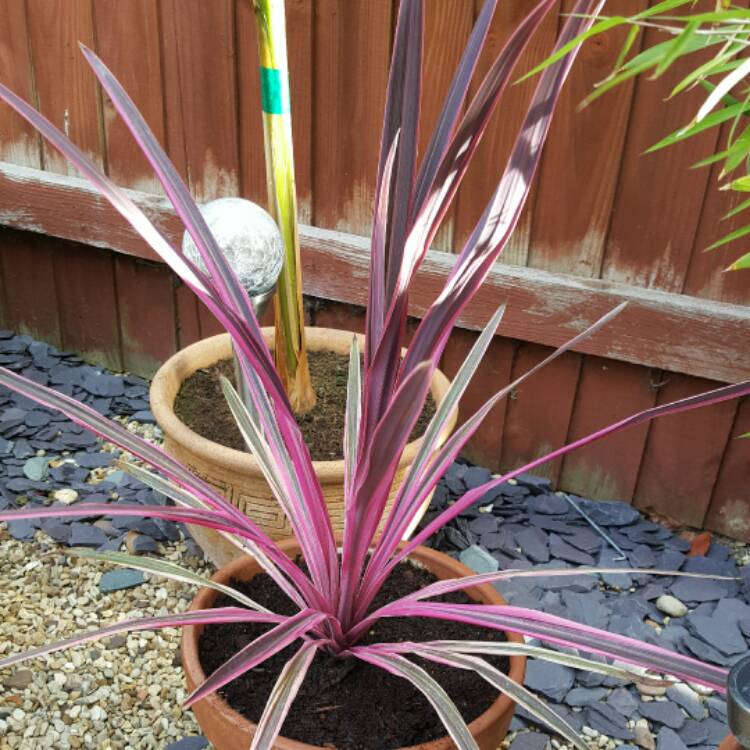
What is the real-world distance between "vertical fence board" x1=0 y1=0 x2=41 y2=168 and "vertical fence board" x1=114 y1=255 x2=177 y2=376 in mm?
396

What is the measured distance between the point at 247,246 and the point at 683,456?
3.75ft

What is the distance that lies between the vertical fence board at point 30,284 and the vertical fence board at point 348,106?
3.20 ft

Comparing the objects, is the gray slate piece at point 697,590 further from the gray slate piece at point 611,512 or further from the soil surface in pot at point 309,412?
the soil surface in pot at point 309,412

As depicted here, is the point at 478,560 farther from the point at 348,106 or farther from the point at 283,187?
the point at 348,106

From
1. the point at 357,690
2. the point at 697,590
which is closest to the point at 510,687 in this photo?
the point at 357,690

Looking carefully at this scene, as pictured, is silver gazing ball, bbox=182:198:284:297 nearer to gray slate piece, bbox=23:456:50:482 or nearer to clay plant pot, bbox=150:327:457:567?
clay plant pot, bbox=150:327:457:567

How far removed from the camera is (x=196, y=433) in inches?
62.2

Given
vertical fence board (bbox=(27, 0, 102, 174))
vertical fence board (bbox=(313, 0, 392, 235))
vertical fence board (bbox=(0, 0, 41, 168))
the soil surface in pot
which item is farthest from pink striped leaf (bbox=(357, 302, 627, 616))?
vertical fence board (bbox=(0, 0, 41, 168))

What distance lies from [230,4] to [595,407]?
4.10ft

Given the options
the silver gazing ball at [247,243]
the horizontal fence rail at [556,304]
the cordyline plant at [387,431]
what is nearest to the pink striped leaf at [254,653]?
the cordyline plant at [387,431]

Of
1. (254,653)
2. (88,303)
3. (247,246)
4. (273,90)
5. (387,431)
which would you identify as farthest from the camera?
(88,303)

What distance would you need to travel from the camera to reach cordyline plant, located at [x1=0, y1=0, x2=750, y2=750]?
0.89 m

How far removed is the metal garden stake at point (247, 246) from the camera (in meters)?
1.32

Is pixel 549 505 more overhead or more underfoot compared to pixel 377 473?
more underfoot
